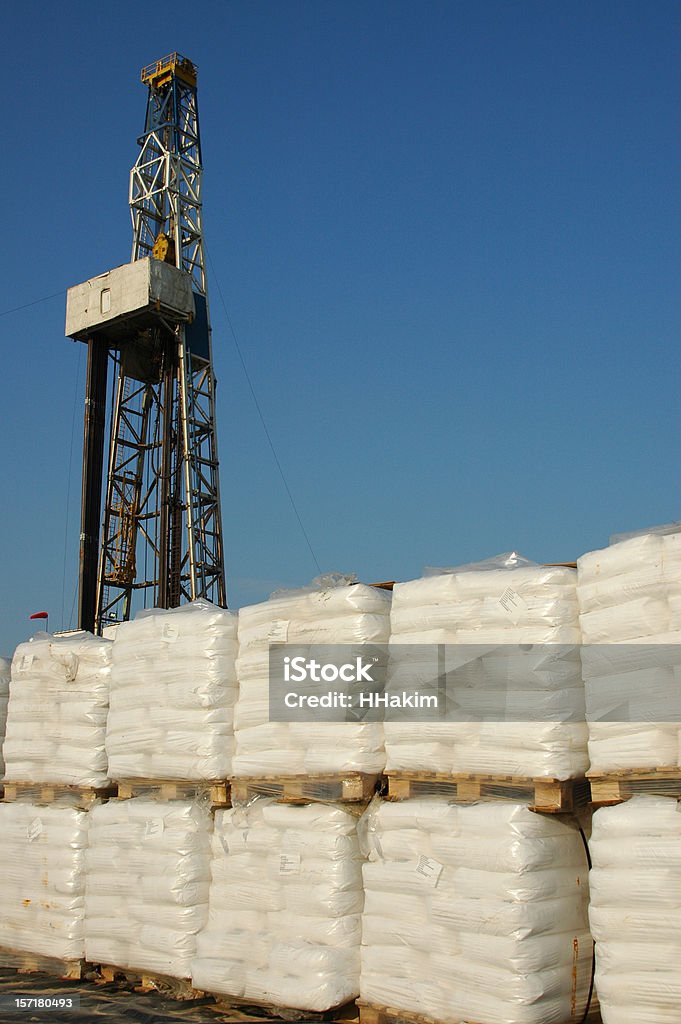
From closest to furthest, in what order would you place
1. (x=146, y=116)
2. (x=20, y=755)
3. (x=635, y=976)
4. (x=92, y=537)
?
(x=635, y=976) < (x=20, y=755) < (x=92, y=537) < (x=146, y=116)

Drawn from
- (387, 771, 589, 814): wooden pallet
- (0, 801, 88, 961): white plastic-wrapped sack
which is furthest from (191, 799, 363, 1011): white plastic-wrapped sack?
(0, 801, 88, 961): white plastic-wrapped sack

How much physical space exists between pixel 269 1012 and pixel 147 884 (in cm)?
110

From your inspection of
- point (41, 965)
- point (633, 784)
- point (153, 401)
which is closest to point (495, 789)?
point (633, 784)

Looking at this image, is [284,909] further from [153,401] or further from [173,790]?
[153,401]

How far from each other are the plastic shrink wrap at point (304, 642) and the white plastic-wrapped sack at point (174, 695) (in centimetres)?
12

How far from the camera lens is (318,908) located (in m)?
4.99

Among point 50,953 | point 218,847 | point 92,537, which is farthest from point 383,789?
point 92,537

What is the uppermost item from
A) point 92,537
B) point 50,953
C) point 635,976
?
→ point 92,537

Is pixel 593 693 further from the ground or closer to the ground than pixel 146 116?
closer to the ground

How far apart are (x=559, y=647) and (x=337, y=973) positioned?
6.51ft

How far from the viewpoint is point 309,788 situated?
17.2ft

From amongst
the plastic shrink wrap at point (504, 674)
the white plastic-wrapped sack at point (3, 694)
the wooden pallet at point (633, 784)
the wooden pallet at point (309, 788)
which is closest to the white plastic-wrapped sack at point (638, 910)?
the wooden pallet at point (633, 784)

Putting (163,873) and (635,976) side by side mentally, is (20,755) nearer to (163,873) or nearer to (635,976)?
(163,873)

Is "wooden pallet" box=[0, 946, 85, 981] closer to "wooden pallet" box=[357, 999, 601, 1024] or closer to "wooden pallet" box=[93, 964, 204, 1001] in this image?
"wooden pallet" box=[93, 964, 204, 1001]
